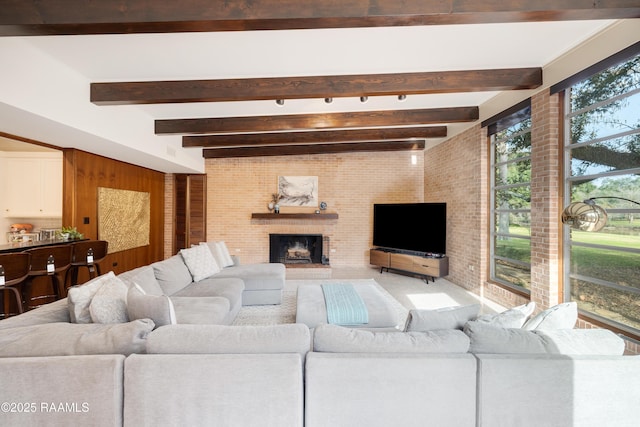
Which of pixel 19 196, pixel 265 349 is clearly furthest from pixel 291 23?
pixel 19 196

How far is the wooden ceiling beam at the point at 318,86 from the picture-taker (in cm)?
325

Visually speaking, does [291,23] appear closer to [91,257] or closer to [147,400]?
[147,400]

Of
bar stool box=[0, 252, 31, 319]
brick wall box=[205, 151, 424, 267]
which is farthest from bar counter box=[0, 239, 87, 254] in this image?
brick wall box=[205, 151, 424, 267]

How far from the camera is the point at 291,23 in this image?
2.05 meters

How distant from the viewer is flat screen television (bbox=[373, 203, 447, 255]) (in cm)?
549

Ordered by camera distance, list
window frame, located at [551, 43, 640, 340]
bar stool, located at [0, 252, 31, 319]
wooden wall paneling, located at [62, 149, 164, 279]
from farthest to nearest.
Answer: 1. wooden wall paneling, located at [62, 149, 164, 279]
2. bar stool, located at [0, 252, 31, 319]
3. window frame, located at [551, 43, 640, 340]

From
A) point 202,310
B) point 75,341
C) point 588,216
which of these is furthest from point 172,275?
point 588,216

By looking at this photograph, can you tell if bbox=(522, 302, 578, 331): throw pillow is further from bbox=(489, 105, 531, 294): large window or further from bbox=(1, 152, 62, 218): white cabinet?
bbox=(1, 152, 62, 218): white cabinet

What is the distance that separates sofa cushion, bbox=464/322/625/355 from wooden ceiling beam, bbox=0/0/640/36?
2.10 m

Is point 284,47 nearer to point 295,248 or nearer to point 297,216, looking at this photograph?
point 297,216

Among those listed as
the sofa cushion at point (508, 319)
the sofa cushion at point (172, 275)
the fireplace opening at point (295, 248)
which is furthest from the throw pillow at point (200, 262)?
the sofa cushion at point (508, 319)

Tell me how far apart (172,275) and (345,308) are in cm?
210

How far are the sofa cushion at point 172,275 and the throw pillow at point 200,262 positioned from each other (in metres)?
0.07

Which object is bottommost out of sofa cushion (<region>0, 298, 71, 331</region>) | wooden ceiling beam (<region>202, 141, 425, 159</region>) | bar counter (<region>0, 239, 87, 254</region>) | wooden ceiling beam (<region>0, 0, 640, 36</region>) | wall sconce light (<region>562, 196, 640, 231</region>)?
sofa cushion (<region>0, 298, 71, 331</region>)
